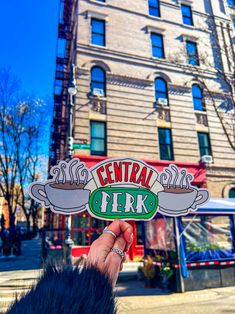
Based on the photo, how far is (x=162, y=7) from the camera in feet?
58.6

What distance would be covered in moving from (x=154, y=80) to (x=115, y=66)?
115 inches

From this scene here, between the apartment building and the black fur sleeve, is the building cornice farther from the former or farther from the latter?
the black fur sleeve

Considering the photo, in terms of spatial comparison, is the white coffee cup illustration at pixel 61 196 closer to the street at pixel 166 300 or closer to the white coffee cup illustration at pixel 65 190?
the white coffee cup illustration at pixel 65 190

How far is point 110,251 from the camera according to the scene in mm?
2119

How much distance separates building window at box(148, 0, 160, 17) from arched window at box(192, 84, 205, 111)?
6.53 m

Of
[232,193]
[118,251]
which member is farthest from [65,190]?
[232,193]

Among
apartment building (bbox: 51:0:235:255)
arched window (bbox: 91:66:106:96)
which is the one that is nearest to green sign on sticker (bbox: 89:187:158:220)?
apartment building (bbox: 51:0:235:255)

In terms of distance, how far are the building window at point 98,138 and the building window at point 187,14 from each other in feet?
39.2

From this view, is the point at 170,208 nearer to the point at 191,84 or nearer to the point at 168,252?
the point at 168,252

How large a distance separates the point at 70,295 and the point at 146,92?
1489 cm

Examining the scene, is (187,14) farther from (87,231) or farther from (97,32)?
(87,231)

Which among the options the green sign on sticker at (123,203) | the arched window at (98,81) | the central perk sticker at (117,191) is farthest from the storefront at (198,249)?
the arched window at (98,81)

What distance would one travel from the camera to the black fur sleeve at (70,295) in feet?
4.46

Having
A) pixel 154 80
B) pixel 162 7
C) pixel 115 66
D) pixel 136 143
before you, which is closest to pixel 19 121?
pixel 115 66
